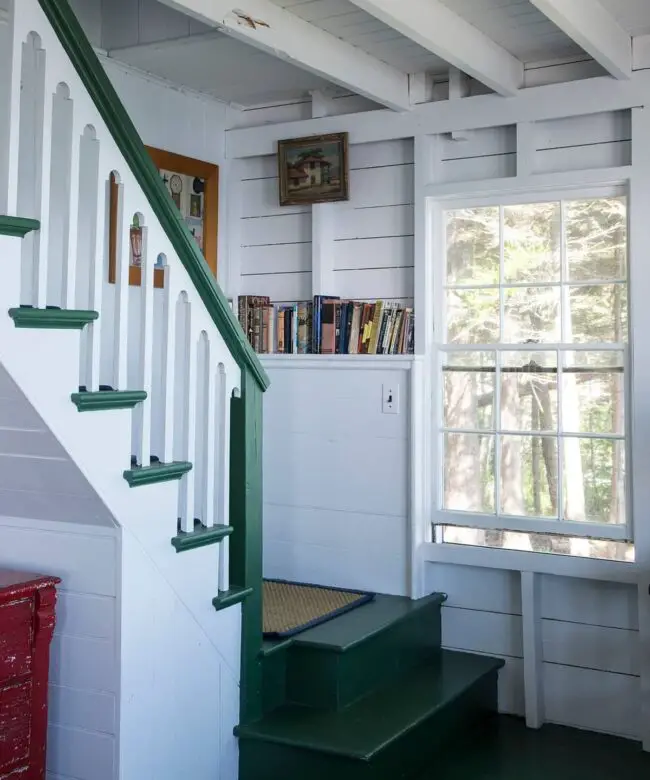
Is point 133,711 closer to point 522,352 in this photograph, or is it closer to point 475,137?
point 522,352

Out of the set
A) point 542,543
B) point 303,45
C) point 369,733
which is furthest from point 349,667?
point 303,45

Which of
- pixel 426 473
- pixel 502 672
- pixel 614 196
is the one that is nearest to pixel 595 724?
pixel 502 672

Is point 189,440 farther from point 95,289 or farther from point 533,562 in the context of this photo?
point 533,562

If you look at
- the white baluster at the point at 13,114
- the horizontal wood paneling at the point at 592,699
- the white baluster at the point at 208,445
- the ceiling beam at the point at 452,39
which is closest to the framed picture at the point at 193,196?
the white baluster at the point at 208,445

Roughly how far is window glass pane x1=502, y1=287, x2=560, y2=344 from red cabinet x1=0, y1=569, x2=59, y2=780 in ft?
7.87

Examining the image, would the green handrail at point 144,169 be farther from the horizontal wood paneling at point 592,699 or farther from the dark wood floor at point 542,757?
the horizontal wood paneling at point 592,699

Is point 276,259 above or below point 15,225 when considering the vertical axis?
above

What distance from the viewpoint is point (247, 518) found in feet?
11.9

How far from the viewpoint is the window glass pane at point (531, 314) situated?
440 cm

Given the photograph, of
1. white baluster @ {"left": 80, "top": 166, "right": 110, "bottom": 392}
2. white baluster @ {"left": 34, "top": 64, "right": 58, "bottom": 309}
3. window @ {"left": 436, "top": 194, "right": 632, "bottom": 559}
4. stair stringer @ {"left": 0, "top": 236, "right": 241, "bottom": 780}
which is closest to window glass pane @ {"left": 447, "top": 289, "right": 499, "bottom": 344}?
window @ {"left": 436, "top": 194, "right": 632, "bottom": 559}

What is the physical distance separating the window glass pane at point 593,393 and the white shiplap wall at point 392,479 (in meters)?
0.70

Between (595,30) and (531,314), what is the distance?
1271mm

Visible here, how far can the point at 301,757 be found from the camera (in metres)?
3.41

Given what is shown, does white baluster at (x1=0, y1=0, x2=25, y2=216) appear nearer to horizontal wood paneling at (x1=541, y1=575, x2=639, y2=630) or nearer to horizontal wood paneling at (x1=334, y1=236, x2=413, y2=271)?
horizontal wood paneling at (x1=334, y1=236, x2=413, y2=271)
